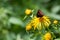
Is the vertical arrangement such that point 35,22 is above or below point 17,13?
above

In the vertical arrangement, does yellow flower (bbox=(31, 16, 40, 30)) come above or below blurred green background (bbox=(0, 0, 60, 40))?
above

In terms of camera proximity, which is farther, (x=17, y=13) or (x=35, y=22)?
(x=17, y=13)

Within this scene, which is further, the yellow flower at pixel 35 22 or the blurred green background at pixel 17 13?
the blurred green background at pixel 17 13

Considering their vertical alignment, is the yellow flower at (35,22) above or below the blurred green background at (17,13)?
above

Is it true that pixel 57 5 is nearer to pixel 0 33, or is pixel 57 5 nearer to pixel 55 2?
pixel 55 2

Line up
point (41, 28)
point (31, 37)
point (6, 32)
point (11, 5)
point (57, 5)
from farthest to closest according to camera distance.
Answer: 1. point (11, 5)
2. point (57, 5)
3. point (6, 32)
4. point (31, 37)
5. point (41, 28)

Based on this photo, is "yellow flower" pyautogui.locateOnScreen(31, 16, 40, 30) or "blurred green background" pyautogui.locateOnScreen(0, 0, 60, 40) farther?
"blurred green background" pyautogui.locateOnScreen(0, 0, 60, 40)

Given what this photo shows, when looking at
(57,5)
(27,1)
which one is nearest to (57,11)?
(57,5)

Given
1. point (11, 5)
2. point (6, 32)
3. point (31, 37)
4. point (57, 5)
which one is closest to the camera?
point (31, 37)
